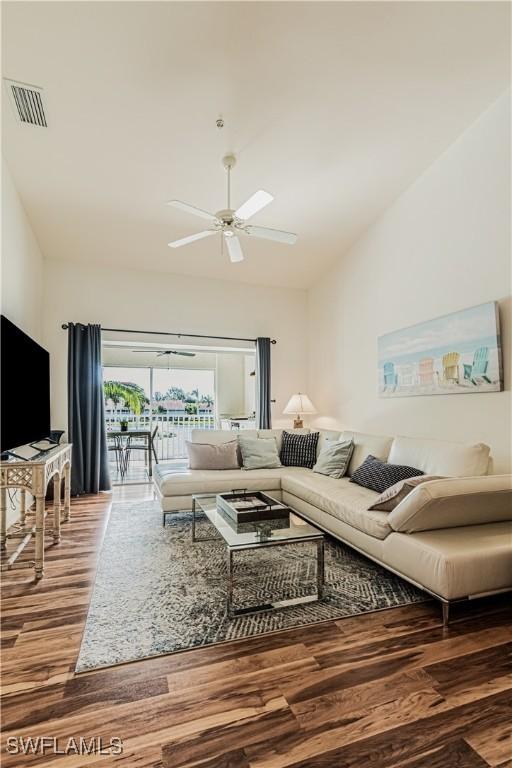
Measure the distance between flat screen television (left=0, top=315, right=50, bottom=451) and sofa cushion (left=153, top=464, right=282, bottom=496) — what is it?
1.17m

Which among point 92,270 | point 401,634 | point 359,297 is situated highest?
point 92,270

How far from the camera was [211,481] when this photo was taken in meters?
3.70

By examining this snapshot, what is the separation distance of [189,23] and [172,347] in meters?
3.75

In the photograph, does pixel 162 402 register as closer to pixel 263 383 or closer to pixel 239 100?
pixel 263 383

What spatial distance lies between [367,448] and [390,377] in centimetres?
86

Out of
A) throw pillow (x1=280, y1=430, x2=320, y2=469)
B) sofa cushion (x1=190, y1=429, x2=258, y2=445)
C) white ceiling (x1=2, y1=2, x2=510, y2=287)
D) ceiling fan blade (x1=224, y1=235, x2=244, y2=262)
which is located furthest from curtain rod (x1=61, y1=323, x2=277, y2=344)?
ceiling fan blade (x1=224, y1=235, x2=244, y2=262)

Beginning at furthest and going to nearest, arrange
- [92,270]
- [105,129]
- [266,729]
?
[92,270]
[105,129]
[266,729]

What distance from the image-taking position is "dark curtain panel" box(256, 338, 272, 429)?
576cm

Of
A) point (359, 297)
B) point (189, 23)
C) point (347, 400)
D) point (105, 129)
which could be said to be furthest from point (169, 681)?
point (359, 297)

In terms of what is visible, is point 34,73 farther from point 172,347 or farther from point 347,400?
point 347,400

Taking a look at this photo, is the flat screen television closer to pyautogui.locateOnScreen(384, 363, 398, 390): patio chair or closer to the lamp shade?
the lamp shade

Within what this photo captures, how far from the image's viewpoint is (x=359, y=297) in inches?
191

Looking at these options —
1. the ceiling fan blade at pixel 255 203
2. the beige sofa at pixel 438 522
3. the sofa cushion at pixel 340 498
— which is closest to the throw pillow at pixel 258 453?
the sofa cushion at pixel 340 498

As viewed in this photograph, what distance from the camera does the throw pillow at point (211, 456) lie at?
4.14m
